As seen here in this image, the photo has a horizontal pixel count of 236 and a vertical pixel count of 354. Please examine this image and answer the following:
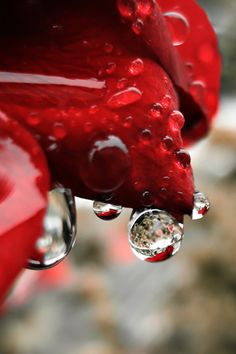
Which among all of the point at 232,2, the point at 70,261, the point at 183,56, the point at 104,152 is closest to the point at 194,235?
the point at 70,261

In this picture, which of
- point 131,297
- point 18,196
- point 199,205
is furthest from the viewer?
point 131,297

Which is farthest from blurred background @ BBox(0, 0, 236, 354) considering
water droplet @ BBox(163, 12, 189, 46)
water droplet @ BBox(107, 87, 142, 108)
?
water droplet @ BBox(107, 87, 142, 108)

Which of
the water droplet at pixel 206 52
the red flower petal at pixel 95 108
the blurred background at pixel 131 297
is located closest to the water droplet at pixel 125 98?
the red flower petal at pixel 95 108

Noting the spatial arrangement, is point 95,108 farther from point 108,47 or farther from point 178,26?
point 178,26

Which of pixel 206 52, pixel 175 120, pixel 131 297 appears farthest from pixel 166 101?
pixel 131 297

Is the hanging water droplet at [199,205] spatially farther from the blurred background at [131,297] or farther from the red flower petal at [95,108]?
the blurred background at [131,297]

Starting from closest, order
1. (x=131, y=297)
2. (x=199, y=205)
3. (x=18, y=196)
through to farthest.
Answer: (x=18, y=196) → (x=199, y=205) → (x=131, y=297)

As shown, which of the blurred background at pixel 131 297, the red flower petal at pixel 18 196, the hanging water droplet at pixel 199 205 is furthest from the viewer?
the blurred background at pixel 131 297
